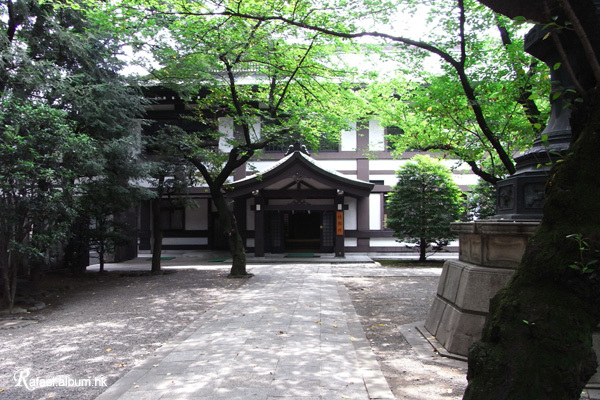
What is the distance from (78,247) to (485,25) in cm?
1349

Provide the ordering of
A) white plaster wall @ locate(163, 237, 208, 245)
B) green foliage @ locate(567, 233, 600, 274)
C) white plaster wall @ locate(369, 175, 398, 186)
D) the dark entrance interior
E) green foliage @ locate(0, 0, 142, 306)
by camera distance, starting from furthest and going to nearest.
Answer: the dark entrance interior < white plaster wall @ locate(163, 237, 208, 245) < white plaster wall @ locate(369, 175, 398, 186) < green foliage @ locate(0, 0, 142, 306) < green foliage @ locate(567, 233, 600, 274)

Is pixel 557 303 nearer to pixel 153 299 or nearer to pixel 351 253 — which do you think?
pixel 153 299

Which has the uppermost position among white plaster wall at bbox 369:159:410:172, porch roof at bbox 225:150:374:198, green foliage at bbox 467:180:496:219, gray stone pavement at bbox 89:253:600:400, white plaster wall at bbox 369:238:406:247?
white plaster wall at bbox 369:159:410:172

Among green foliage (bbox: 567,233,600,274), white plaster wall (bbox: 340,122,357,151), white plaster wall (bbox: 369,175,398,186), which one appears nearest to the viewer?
green foliage (bbox: 567,233,600,274)

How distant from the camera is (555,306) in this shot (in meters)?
1.95

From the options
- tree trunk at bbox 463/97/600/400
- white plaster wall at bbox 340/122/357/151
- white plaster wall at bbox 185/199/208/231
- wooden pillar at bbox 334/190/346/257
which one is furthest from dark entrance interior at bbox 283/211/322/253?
tree trunk at bbox 463/97/600/400

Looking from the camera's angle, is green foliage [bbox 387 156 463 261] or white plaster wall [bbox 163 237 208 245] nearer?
green foliage [bbox 387 156 463 261]

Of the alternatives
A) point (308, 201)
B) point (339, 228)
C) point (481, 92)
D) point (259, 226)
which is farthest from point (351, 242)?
point (481, 92)

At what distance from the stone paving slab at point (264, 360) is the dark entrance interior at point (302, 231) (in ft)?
46.6

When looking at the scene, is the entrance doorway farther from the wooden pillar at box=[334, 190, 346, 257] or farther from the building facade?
the wooden pillar at box=[334, 190, 346, 257]

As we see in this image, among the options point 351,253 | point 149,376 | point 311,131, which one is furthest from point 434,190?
point 149,376

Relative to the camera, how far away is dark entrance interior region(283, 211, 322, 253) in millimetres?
21953

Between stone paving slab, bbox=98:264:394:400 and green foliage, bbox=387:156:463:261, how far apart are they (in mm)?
9292

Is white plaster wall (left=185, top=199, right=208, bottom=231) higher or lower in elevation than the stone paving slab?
higher
